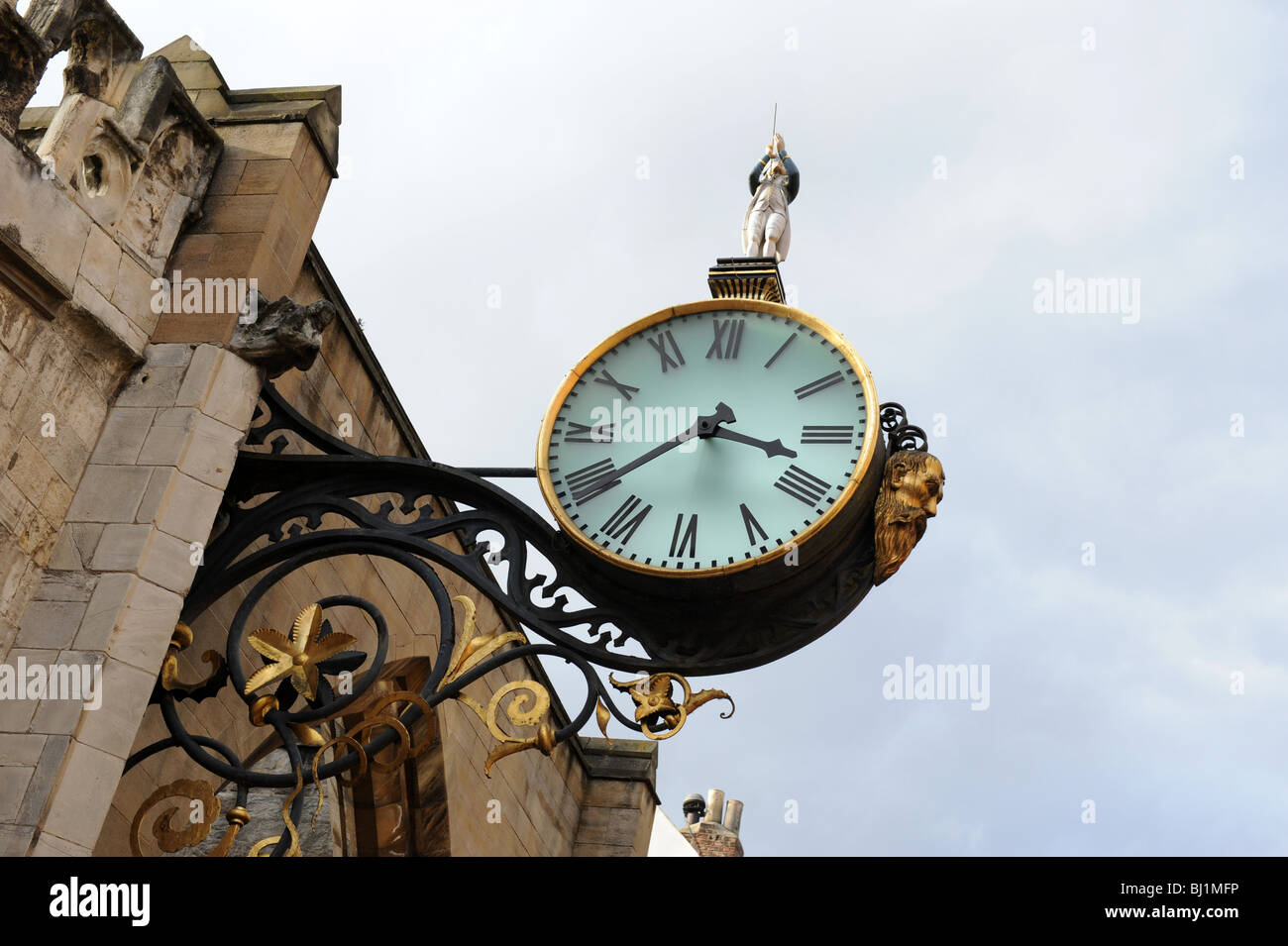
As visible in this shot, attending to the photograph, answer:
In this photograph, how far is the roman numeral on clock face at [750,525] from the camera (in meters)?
6.08

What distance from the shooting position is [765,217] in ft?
24.6

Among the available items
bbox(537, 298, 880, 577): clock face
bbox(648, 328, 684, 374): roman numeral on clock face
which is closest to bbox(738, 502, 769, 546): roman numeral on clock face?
bbox(537, 298, 880, 577): clock face

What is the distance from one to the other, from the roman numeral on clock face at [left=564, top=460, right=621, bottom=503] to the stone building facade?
3.24 ft

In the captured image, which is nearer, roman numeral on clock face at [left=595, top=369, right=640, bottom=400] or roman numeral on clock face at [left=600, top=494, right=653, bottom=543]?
roman numeral on clock face at [left=600, top=494, right=653, bottom=543]

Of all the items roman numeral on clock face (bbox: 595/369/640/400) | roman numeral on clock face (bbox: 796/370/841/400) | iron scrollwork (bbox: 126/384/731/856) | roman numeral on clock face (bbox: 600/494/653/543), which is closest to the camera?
iron scrollwork (bbox: 126/384/731/856)

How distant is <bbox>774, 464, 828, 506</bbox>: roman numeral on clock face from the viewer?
20.2 feet

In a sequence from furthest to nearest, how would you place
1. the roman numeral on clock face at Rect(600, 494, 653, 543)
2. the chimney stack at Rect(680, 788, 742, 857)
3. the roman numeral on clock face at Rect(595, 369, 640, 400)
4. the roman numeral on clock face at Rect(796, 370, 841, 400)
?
the chimney stack at Rect(680, 788, 742, 857), the roman numeral on clock face at Rect(595, 369, 640, 400), the roman numeral on clock face at Rect(796, 370, 841, 400), the roman numeral on clock face at Rect(600, 494, 653, 543)

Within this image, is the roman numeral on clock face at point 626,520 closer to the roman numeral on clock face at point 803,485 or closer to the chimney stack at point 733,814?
the roman numeral on clock face at point 803,485

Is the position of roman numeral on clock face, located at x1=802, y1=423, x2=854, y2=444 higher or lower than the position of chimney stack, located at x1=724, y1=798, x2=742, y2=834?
lower

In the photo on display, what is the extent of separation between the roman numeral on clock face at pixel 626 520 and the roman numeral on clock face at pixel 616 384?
0.49 meters

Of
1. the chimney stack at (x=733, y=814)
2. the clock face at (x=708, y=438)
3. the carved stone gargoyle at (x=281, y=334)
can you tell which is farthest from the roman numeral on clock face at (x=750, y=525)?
the chimney stack at (x=733, y=814)

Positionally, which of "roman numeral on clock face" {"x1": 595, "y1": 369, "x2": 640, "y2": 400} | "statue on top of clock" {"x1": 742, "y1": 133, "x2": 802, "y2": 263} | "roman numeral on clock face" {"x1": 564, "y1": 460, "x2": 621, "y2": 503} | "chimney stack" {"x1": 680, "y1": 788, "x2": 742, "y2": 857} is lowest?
"roman numeral on clock face" {"x1": 564, "y1": 460, "x2": 621, "y2": 503}

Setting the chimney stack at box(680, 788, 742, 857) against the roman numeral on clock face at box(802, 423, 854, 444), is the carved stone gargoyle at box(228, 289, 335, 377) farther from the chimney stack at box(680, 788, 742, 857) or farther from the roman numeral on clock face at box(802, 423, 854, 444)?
the chimney stack at box(680, 788, 742, 857)
